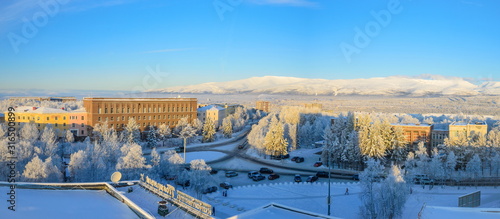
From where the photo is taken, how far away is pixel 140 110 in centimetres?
6994

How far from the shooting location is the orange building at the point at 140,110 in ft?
211

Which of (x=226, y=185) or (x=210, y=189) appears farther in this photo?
(x=226, y=185)

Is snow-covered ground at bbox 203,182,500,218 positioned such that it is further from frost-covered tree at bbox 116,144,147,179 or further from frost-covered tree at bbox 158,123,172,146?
frost-covered tree at bbox 158,123,172,146

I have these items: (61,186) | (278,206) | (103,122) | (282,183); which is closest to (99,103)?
(103,122)

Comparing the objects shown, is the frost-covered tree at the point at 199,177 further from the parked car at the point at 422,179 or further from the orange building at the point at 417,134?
the orange building at the point at 417,134

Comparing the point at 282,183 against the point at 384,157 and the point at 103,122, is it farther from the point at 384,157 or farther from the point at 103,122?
the point at 103,122

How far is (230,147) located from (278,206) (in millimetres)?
45576

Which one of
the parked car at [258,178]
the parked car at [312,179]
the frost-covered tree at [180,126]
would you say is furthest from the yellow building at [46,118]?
the parked car at [312,179]

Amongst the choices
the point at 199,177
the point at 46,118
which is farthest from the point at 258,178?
the point at 46,118

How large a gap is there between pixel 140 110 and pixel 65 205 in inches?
2250

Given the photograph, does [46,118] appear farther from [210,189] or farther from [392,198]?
[392,198]

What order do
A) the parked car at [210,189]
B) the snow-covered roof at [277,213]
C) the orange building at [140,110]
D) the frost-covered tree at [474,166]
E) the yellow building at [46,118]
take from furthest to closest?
the orange building at [140,110]
the yellow building at [46,118]
the frost-covered tree at [474,166]
the parked car at [210,189]
the snow-covered roof at [277,213]

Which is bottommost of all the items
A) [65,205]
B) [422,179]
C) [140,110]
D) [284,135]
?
[422,179]

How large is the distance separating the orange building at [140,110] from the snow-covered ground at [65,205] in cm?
5013
